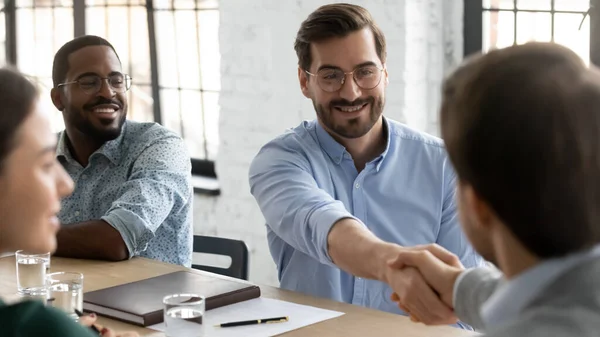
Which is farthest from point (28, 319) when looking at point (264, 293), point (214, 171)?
point (214, 171)

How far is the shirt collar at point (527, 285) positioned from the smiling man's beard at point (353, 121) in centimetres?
148

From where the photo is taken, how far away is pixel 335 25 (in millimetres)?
2574

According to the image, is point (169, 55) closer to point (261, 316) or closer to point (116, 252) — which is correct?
point (116, 252)

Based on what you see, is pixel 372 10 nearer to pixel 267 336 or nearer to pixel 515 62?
pixel 267 336

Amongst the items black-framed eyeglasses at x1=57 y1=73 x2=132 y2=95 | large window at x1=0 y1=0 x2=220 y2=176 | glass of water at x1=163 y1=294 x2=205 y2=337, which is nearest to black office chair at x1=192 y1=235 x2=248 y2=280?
black-framed eyeglasses at x1=57 y1=73 x2=132 y2=95

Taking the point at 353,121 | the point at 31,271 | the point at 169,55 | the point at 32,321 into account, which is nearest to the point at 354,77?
the point at 353,121

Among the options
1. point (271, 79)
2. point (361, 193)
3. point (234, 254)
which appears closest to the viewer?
point (361, 193)

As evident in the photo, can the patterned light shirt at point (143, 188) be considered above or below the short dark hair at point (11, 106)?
below

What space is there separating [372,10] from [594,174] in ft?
9.15

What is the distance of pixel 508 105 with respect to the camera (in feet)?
3.22

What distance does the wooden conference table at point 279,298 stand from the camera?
1871 millimetres

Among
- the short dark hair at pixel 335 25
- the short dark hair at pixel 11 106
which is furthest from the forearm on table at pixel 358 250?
the short dark hair at pixel 11 106

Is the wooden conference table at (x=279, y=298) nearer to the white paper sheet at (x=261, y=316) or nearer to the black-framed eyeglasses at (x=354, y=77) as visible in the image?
the white paper sheet at (x=261, y=316)

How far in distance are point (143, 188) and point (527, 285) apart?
6.10ft
